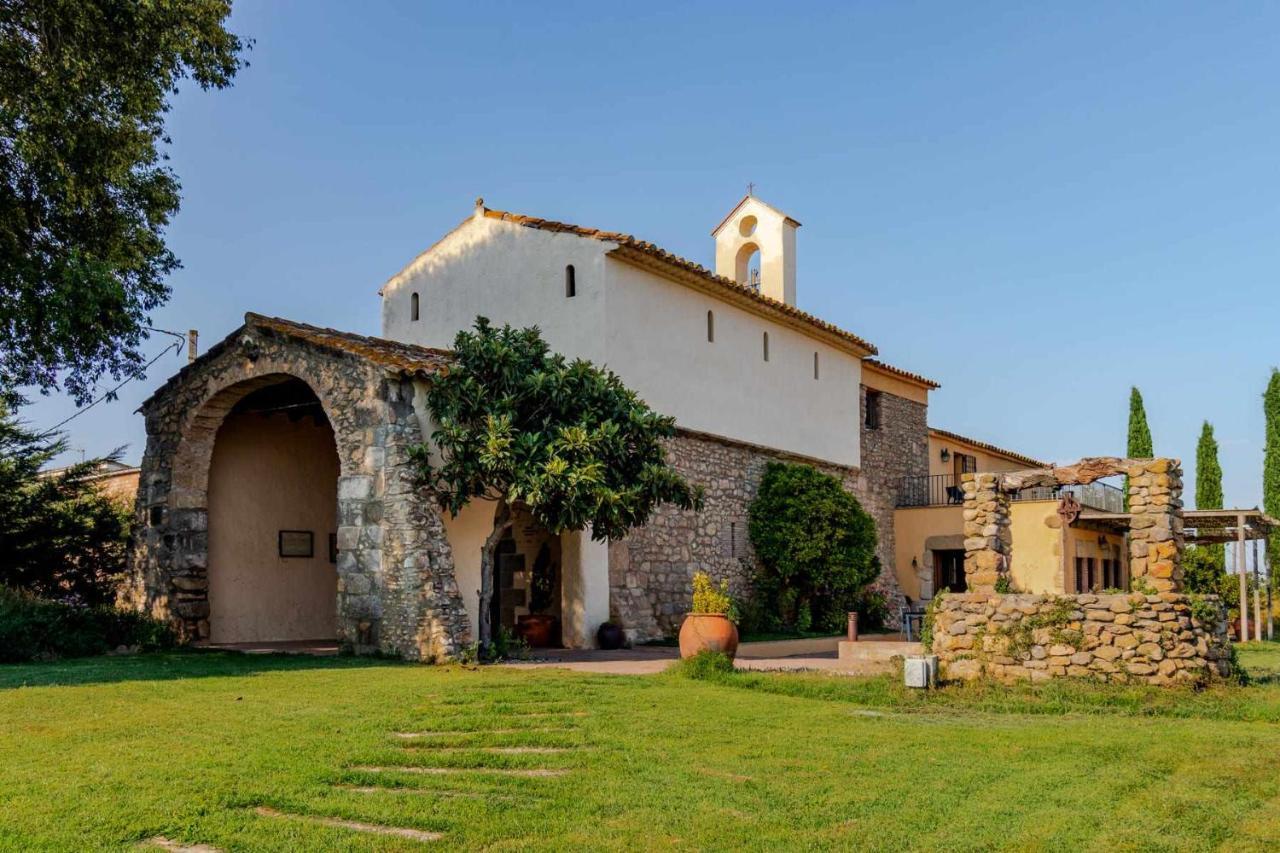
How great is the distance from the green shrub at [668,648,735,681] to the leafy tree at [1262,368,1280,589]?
22.8 metres

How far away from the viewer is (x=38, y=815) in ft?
17.8

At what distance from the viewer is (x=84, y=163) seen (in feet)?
46.5

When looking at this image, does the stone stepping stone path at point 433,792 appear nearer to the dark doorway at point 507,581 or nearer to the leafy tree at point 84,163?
the leafy tree at point 84,163

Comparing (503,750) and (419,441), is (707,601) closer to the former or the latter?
(419,441)

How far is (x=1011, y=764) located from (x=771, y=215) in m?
19.1

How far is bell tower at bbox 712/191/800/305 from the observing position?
2495 centimetres

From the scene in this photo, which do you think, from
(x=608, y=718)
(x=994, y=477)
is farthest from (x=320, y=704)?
(x=994, y=477)

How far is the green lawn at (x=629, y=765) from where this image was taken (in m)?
5.48

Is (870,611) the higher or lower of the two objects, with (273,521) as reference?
lower

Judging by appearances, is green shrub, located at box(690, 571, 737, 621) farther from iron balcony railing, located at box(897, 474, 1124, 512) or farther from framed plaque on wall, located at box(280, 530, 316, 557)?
iron balcony railing, located at box(897, 474, 1124, 512)

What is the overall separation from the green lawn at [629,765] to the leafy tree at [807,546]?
32.7 feet

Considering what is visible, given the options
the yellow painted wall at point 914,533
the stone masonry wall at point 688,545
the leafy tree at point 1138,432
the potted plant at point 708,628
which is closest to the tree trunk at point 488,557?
the stone masonry wall at point 688,545

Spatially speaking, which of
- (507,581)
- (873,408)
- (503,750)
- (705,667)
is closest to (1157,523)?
(705,667)

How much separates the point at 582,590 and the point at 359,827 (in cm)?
1177
